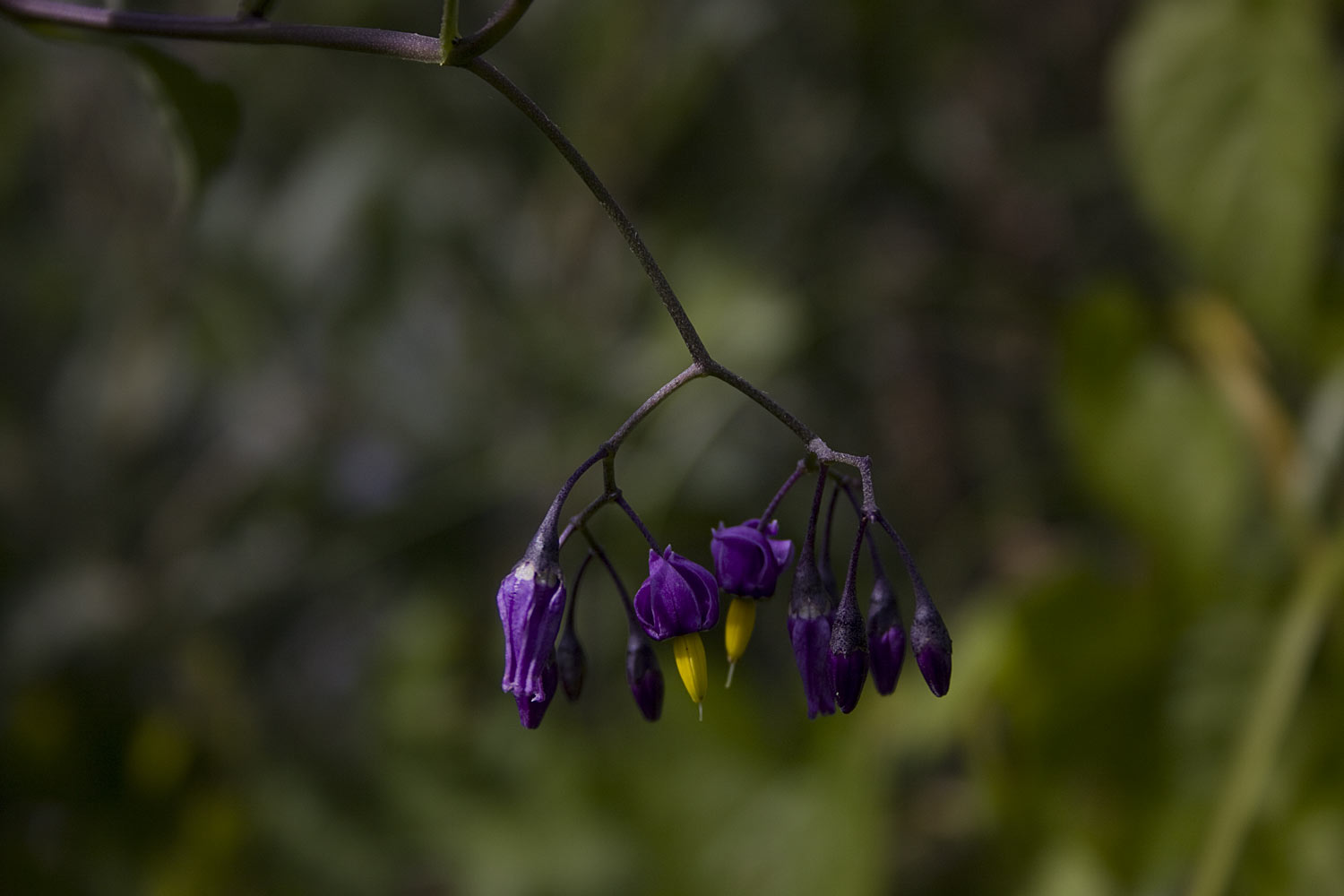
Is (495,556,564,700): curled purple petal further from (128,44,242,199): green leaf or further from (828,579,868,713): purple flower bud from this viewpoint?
(128,44,242,199): green leaf

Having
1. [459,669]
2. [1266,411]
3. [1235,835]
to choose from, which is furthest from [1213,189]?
[459,669]

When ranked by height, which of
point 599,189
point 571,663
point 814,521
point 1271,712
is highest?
point 599,189

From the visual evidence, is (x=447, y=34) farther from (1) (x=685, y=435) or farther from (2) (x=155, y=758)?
(2) (x=155, y=758)

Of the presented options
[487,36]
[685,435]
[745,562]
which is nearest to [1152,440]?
[685,435]

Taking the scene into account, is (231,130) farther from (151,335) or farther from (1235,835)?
(151,335)

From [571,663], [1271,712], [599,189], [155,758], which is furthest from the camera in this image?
[155,758]
